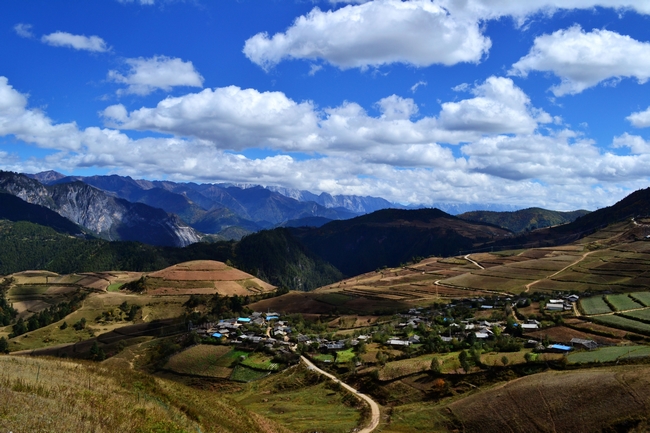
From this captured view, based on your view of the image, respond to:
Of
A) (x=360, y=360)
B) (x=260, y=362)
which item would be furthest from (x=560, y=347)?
(x=260, y=362)

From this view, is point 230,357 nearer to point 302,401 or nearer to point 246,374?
point 246,374

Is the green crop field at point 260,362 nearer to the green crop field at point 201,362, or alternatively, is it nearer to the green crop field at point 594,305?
the green crop field at point 201,362

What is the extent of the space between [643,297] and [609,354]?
56505 millimetres

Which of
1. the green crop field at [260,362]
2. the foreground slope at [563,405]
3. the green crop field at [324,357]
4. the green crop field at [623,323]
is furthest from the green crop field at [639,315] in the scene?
the green crop field at [260,362]

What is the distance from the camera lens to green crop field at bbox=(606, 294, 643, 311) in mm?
97794

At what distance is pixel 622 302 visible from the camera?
103750mm

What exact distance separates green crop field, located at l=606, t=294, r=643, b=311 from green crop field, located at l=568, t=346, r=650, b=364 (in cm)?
3486

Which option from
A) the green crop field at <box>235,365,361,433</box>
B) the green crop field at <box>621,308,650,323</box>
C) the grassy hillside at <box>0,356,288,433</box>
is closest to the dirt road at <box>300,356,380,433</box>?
→ the green crop field at <box>235,365,361,433</box>

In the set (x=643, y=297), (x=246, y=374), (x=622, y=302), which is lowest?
(x=246, y=374)

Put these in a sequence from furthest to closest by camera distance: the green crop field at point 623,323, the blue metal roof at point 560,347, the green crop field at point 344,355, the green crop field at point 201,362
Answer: the green crop field at point 201,362
the green crop field at point 344,355
the green crop field at point 623,323
the blue metal roof at point 560,347

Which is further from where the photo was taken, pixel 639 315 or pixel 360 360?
pixel 639 315

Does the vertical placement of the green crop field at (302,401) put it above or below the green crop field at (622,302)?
below

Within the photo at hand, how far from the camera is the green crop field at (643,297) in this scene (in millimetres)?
101363

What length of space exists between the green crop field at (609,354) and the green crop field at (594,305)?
1224 inches
